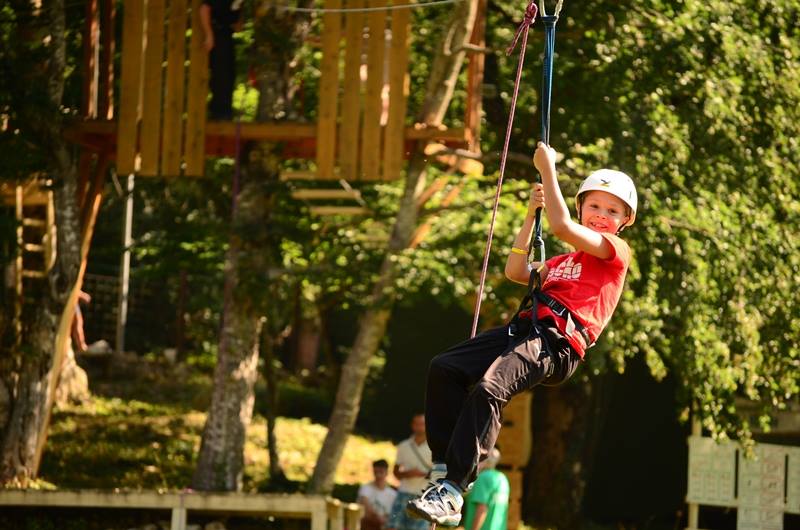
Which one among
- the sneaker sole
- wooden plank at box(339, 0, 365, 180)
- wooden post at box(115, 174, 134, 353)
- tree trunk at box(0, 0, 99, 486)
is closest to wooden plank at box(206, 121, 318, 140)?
wooden plank at box(339, 0, 365, 180)

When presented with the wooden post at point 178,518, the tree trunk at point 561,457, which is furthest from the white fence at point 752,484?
the wooden post at point 178,518

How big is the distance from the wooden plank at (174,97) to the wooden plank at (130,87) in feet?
0.85

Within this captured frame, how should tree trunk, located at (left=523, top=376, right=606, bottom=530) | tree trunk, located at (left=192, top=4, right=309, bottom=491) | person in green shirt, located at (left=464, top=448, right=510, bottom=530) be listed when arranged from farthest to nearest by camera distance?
tree trunk, located at (left=523, top=376, right=606, bottom=530), tree trunk, located at (left=192, top=4, right=309, bottom=491), person in green shirt, located at (left=464, top=448, right=510, bottom=530)

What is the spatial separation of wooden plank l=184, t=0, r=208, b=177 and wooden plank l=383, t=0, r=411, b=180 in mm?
1657

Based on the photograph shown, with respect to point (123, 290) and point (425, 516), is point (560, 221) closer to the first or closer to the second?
point (425, 516)

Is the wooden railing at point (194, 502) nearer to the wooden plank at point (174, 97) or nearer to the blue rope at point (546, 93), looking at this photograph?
the wooden plank at point (174, 97)

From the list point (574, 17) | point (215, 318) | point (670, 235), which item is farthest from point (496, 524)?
point (215, 318)

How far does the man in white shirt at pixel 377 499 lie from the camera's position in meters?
12.0

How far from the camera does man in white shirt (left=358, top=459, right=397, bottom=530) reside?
12046 mm

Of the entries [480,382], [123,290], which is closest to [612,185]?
[480,382]

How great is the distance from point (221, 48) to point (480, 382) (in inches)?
296

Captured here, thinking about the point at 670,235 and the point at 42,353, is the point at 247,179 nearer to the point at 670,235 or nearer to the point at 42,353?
the point at 42,353

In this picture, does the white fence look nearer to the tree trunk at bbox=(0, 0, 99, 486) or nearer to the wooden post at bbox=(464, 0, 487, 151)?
the wooden post at bbox=(464, 0, 487, 151)

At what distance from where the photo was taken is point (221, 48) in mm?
12789
